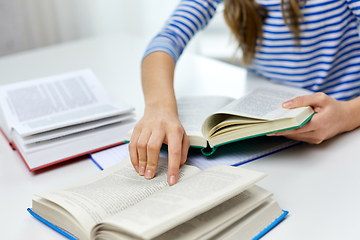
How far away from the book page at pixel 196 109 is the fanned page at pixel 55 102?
0.42ft

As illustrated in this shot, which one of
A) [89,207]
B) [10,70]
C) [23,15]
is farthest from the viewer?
[23,15]

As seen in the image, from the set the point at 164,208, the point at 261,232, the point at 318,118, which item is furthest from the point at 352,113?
the point at 164,208

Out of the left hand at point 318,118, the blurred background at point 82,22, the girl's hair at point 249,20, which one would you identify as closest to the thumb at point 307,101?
the left hand at point 318,118

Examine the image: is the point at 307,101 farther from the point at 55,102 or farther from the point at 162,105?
the point at 55,102

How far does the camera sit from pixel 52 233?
0.50m

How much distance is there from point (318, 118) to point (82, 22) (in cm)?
214

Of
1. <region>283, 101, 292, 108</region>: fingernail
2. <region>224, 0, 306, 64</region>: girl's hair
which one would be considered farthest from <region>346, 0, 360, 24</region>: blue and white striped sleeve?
<region>283, 101, 292, 108</region>: fingernail

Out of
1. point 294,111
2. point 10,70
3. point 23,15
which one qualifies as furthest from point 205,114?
point 23,15

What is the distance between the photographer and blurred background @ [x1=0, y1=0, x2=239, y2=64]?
2197 millimetres

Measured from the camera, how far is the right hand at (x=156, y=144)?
1.84 ft

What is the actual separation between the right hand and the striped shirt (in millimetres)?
316

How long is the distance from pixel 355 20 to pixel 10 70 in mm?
1093

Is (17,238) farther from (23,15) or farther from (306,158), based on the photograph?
(23,15)

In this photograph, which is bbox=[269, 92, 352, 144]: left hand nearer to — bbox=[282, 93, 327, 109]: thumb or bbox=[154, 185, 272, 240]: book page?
bbox=[282, 93, 327, 109]: thumb
